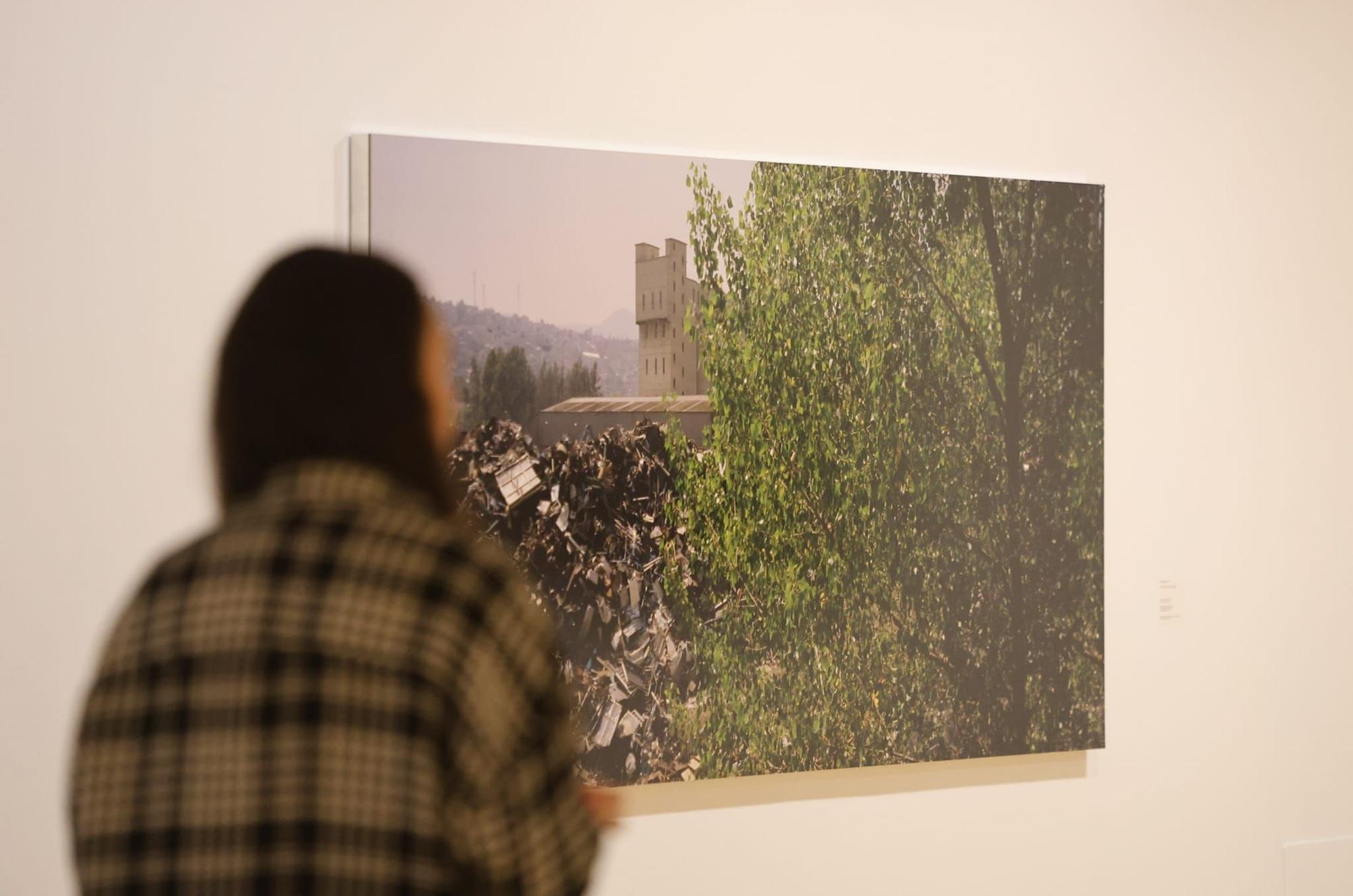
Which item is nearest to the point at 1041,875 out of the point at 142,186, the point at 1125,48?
the point at 1125,48

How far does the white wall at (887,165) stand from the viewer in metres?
2.02

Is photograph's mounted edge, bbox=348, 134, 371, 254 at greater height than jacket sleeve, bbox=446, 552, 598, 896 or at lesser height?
greater

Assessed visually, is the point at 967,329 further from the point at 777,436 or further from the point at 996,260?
the point at 777,436

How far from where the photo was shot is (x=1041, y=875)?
101 inches

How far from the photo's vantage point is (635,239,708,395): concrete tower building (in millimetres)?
2244

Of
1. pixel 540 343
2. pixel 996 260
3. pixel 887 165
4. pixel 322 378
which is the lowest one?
→ pixel 322 378

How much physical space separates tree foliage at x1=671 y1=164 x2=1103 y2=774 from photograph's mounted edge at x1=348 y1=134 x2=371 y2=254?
590mm

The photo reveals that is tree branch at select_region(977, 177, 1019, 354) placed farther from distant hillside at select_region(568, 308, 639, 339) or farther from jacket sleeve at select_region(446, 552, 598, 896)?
jacket sleeve at select_region(446, 552, 598, 896)

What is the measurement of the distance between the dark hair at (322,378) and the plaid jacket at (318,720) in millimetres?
30

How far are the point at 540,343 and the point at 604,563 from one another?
41 cm

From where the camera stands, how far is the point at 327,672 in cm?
99

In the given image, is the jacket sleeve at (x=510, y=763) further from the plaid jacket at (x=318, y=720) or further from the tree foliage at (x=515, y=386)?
the tree foliage at (x=515, y=386)

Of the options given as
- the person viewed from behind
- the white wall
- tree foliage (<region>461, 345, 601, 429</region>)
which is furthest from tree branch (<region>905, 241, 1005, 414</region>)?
the person viewed from behind

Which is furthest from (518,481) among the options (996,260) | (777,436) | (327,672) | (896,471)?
(327,672)
